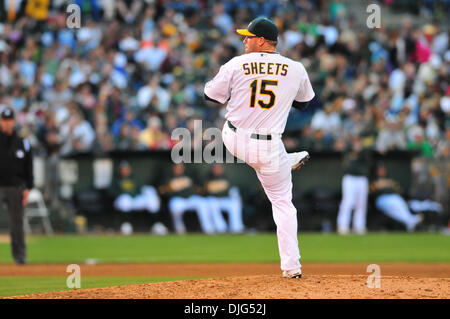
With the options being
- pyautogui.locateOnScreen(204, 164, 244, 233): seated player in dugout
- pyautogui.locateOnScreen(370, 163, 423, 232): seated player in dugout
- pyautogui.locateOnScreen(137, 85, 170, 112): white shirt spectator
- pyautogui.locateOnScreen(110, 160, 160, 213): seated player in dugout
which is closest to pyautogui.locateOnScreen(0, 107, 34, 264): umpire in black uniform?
pyautogui.locateOnScreen(110, 160, 160, 213): seated player in dugout

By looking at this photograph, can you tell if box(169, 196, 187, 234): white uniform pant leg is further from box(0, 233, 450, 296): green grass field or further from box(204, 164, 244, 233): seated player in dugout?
box(0, 233, 450, 296): green grass field

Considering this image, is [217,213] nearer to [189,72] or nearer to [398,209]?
[398,209]

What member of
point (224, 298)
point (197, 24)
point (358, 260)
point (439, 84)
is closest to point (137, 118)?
point (197, 24)

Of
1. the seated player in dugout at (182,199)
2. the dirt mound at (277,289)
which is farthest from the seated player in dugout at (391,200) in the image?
the dirt mound at (277,289)

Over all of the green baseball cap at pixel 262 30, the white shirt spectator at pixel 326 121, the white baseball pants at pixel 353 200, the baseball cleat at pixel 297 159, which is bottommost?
the white baseball pants at pixel 353 200

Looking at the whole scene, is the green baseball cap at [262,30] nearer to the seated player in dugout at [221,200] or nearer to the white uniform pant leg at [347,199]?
the white uniform pant leg at [347,199]
